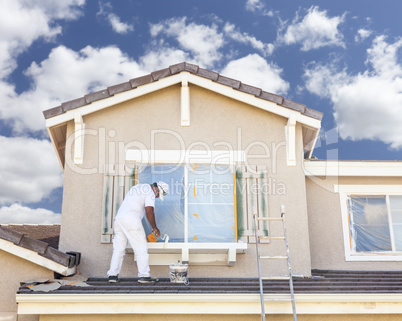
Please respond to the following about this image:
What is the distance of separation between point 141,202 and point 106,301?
1.74 meters

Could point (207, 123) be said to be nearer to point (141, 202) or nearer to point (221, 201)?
point (221, 201)

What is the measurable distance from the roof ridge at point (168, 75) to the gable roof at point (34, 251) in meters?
2.41

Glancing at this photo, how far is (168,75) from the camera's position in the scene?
8.22 m

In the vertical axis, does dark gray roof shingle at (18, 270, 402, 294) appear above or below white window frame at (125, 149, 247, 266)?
below

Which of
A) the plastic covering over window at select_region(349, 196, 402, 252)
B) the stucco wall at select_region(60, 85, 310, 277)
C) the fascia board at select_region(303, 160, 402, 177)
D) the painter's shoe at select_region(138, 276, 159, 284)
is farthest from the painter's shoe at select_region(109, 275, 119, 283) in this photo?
the plastic covering over window at select_region(349, 196, 402, 252)

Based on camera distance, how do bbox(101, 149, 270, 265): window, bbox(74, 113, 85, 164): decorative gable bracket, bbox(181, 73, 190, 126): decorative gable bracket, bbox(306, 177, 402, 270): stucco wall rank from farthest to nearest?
1. bbox(306, 177, 402, 270): stucco wall
2. bbox(181, 73, 190, 126): decorative gable bracket
3. bbox(74, 113, 85, 164): decorative gable bracket
4. bbox(101, 149, 270, 265): window

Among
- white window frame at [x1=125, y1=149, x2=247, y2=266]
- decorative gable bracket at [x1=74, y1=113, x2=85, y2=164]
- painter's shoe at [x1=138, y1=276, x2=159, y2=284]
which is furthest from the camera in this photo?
decorative gable bracket at [x1=74, y1=113, x2=85, y2=164]

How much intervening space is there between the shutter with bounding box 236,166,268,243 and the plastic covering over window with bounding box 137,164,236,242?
128mm

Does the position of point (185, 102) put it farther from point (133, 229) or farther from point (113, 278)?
point (113, 278)

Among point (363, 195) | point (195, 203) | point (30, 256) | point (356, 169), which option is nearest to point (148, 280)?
point (195, 203)

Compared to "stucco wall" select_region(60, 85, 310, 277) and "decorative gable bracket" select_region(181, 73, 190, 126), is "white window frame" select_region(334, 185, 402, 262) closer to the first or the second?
"stucco wall" select_region(60, 85, 310, 277)

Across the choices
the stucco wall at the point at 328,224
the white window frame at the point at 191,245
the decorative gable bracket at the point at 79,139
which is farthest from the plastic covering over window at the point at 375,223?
the decorative gable bracket at the point at 79,139

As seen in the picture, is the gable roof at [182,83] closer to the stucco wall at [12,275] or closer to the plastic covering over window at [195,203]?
the plastic covering over window at [195,203]

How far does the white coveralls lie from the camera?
6961mm
